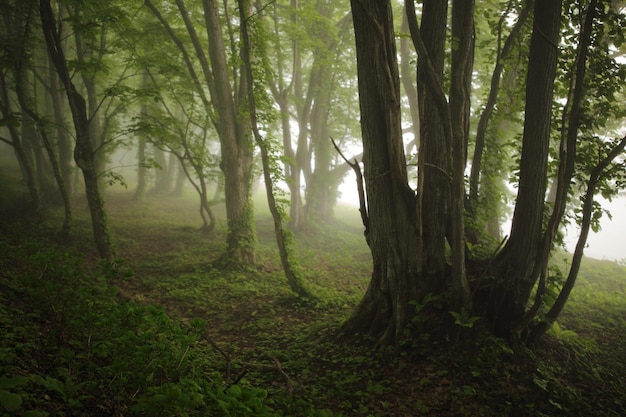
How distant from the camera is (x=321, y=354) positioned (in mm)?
4852

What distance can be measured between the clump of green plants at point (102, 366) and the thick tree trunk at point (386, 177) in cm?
199

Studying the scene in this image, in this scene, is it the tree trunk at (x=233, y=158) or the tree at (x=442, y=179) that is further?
the tree trunk at (x=233, y=158)

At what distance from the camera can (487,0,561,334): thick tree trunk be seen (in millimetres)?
4434

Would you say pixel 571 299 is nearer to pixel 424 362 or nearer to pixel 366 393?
pixel 424 362

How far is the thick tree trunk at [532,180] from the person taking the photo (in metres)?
4.43

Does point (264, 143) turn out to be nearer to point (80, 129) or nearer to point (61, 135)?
point (80, 129)

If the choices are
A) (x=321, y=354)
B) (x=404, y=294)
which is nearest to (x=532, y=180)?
(x=404, y=294)

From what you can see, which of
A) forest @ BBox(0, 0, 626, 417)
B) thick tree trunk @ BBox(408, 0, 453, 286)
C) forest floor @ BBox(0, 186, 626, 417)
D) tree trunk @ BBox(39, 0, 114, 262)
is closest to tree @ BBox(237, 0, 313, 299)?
forest @ BBox(0, 0, 626, 417)

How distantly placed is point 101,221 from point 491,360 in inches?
286

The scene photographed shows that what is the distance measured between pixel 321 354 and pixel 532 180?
3.56m

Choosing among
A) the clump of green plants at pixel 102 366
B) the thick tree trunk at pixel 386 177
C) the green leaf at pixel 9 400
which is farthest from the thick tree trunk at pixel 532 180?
the green leaf at pixel 9 400

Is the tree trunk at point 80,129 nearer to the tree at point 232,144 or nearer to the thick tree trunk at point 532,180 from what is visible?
the tree at point 232,144

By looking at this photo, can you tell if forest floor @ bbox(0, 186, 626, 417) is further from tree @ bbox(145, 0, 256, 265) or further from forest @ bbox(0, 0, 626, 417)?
tree @ bbox(145, 0, 256, 265)

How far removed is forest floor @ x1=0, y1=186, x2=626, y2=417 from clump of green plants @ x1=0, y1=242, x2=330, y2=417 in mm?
24
